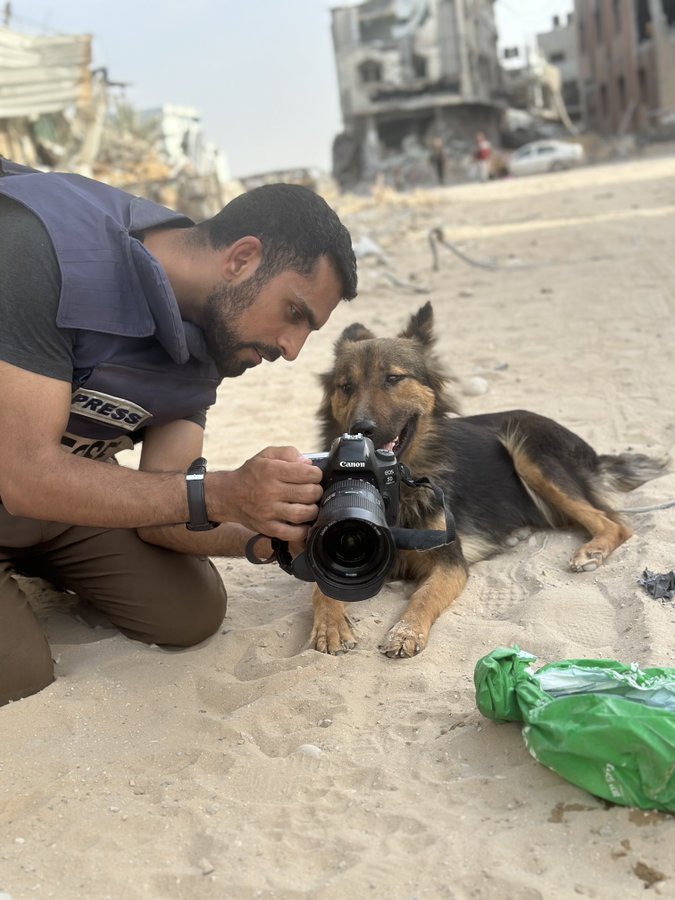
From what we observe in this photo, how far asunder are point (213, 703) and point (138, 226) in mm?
1686

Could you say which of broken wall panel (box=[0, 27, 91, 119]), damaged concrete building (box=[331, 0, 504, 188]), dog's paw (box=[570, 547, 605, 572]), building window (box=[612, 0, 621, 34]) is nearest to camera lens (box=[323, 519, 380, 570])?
dog's paw (box=[570, 547, 605, 572])

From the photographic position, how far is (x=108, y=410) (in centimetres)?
314

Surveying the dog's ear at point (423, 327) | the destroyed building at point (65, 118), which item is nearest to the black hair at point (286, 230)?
the dog's ear at point (423, 327)

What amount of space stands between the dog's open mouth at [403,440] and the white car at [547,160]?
36.4 meters

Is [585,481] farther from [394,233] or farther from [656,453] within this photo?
[394,233]

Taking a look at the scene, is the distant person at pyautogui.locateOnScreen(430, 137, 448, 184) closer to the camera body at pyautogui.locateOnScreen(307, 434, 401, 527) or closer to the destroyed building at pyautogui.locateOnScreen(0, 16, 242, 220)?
the destroyed building at pyautogui.locateOnScreen(0, 16, 242, 220)

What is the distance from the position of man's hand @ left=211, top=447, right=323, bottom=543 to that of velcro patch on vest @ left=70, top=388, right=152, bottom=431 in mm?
601

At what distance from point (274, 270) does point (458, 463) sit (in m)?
2.05

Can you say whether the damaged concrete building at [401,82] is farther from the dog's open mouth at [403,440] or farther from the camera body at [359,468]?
the camera body at [359,468]

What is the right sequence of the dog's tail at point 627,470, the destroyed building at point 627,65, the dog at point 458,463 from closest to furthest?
the dog at point 458,463 < the dog's tail at point 627,470 < the destroyed building at point 627,65

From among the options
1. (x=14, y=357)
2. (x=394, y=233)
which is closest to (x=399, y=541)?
(x=14, y=357)

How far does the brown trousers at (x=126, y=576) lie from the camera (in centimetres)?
343

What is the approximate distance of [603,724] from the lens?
2.26m

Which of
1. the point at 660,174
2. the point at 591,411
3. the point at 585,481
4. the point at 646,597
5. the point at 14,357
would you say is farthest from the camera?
the point at 660,174
